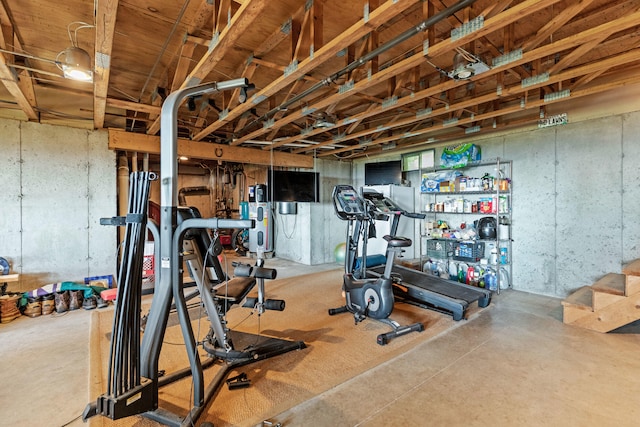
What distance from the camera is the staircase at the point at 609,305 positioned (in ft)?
9.57

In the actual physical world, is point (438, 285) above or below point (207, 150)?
below

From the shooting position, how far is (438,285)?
4176 millimetres

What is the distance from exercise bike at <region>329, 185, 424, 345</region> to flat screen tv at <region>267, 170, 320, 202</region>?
102 inches

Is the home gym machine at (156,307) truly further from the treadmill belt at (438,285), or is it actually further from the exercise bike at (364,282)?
the treadmill belt at (438,285)

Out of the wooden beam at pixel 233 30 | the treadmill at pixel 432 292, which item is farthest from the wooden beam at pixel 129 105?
the treadmill at pixel 432 292

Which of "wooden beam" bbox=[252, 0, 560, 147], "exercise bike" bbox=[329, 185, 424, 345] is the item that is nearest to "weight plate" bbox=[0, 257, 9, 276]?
"exercise bike" bbox=[329, 185, 424, 345]

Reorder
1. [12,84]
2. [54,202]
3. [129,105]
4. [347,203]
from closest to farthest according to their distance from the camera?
[12,84], [129,105], [347,203], [54,202]

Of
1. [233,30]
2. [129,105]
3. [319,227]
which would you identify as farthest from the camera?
[319,227]

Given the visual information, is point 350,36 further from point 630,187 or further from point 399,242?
point 630,187

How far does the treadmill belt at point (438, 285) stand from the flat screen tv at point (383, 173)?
2.17m

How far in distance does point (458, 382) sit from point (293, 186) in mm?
4830

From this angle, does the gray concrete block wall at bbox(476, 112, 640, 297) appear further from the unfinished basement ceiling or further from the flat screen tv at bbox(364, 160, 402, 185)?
the flat screen tv at bbox(364, 160, 402, 185)

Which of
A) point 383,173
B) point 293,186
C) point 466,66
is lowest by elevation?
point 293,186

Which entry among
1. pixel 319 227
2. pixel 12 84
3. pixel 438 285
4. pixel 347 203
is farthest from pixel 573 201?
pixel 12 84
